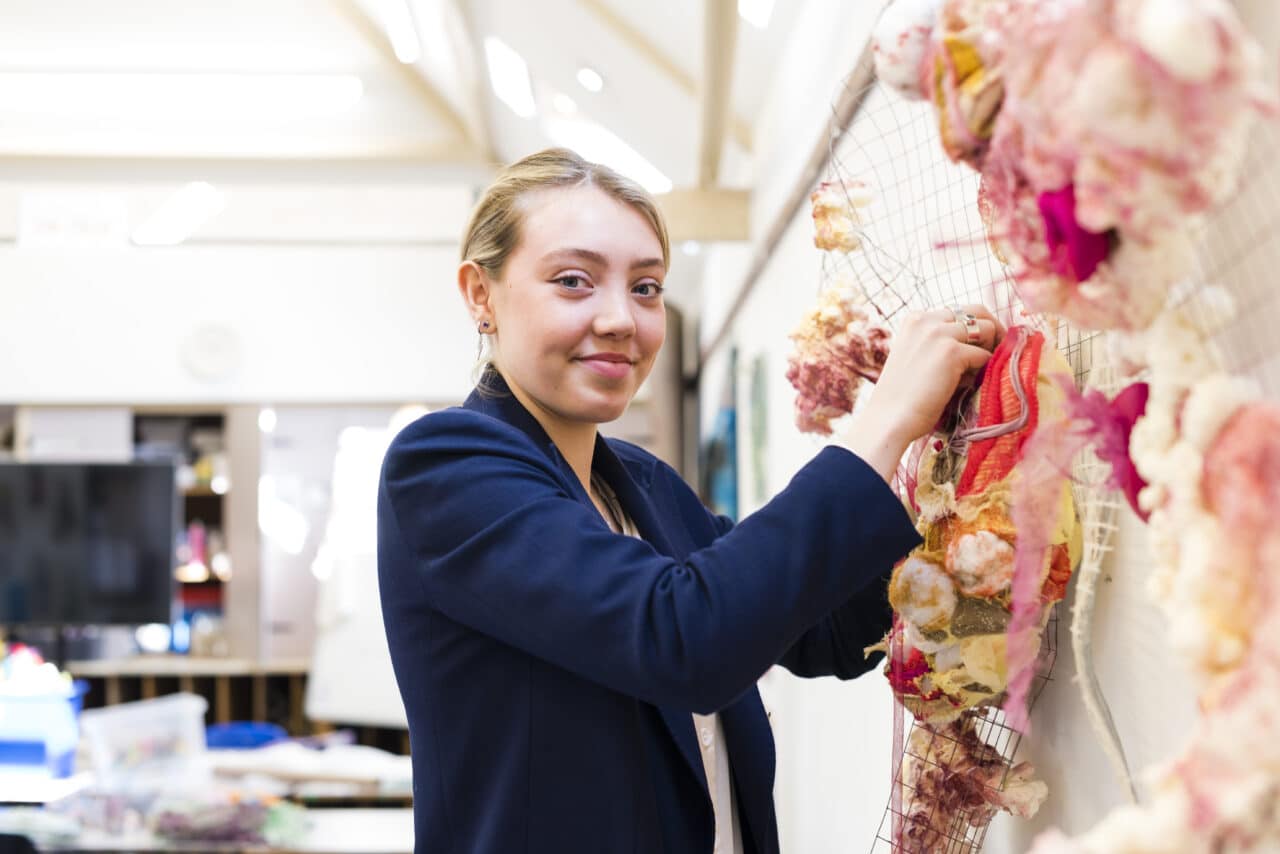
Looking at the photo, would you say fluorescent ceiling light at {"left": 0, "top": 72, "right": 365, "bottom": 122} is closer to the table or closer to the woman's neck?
the table

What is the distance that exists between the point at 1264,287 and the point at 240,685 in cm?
555

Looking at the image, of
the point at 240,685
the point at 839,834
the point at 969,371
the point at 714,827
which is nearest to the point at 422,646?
the point at 714,827

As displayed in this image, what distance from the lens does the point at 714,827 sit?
39.3 inches

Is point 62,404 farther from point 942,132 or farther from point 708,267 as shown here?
point 942,132

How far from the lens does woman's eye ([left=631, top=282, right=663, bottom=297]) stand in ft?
3.40

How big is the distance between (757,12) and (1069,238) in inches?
95.7

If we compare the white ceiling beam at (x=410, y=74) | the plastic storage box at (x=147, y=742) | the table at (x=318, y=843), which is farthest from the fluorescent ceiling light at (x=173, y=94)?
the table at (x=318, y=843)

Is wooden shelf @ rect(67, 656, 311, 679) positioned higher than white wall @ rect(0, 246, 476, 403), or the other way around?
white wall @ rect(0, 246, 476, 403)

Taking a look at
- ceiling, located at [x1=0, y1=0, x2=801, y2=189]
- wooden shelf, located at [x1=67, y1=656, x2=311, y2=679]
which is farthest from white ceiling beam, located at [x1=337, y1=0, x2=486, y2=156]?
wooden shelf, located at [x1=67, y1=656, x2=311, y2=679]

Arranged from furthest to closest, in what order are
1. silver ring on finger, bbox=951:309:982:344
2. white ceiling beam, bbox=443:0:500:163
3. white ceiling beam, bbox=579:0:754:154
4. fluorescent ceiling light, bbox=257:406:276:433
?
fluorescent ceiling light, bbox=257:406:276:433, white ceiling beam, bbox=443:0:500:163, white ceiling beam, bbox=579:0:754:154, silver ring on finger, bbox=951:309:982:344

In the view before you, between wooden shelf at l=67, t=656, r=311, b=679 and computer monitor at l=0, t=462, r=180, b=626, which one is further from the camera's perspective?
wooden shelf at l=67, t=656, r=311, b=679

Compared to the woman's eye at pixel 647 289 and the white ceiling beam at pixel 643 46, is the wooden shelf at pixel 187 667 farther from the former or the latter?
the woman's eye at pixel 647 289

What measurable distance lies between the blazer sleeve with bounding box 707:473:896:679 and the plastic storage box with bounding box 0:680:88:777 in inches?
114

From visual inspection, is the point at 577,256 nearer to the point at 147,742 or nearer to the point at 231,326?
the point at 147,742
